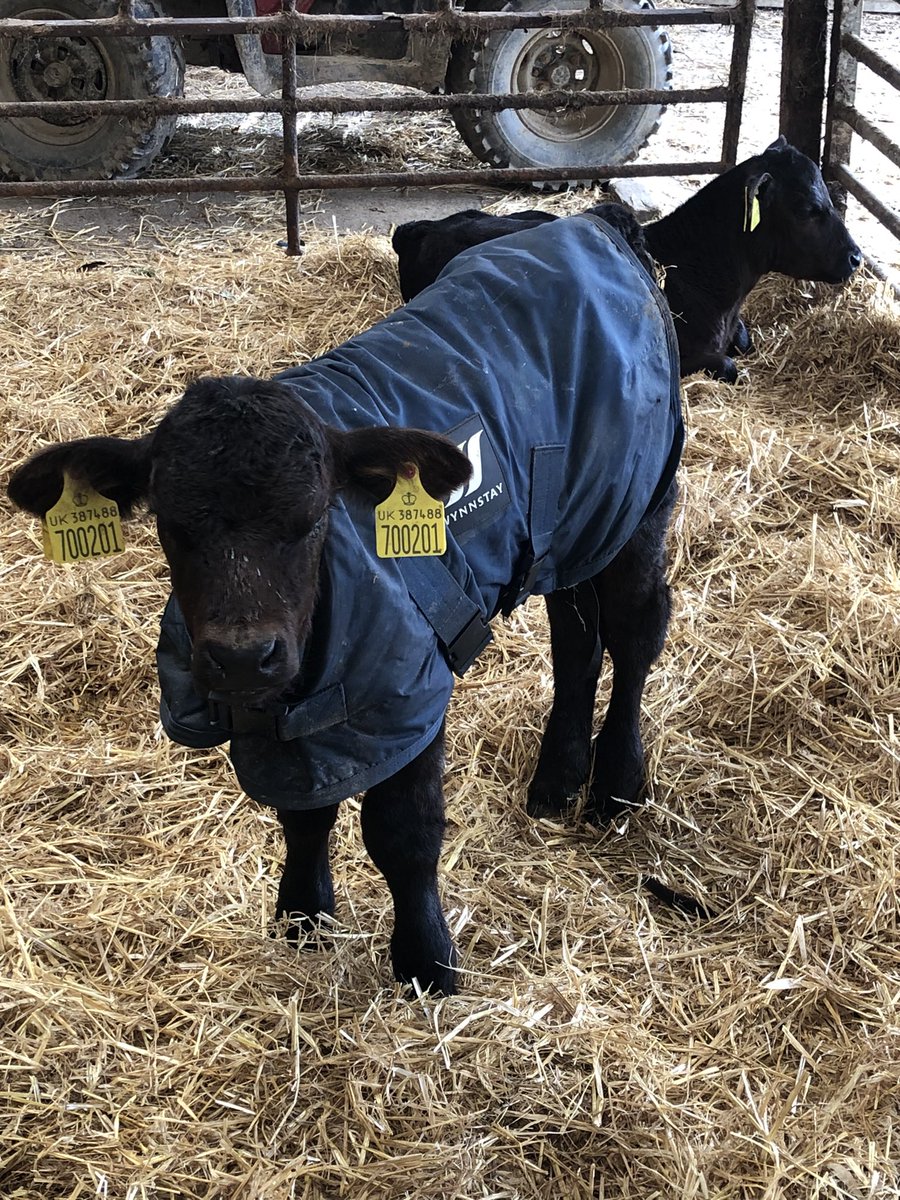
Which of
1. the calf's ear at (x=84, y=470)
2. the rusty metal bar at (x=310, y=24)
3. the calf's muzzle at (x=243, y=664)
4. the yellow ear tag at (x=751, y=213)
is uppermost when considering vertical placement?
the rusty metal bar at (x=310, y=24)

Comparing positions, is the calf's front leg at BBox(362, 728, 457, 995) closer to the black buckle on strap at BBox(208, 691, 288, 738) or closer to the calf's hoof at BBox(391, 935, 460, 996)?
the calf's hoof at BBox(391, 935, 460, 996)

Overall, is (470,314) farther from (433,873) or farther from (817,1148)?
(817,1148)

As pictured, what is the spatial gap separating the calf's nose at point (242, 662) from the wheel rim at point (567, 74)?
6473 mm

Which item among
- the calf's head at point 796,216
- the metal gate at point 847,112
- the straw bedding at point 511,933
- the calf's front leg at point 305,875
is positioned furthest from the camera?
the metal gate at point 847,112

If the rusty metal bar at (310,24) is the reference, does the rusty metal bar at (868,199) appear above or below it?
below

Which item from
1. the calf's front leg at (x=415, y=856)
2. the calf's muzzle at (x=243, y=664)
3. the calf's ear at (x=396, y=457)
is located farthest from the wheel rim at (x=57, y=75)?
the calf's muzzle at (x=243, y=664)

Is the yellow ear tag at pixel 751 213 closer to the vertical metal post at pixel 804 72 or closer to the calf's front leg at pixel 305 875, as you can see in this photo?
the vertical metal post at pixel 804 72

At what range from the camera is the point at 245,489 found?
220 cm

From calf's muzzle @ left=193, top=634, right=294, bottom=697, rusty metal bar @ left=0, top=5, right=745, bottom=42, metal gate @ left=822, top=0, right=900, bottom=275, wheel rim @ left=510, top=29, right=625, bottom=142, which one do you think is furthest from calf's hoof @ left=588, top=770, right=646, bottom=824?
wheel rim @ left=510, top=29, right=625, bottom=142

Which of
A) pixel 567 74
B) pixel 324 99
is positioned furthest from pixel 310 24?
Answer: pixel 567 74

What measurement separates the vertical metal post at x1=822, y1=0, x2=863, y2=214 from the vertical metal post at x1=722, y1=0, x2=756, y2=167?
0.44 m

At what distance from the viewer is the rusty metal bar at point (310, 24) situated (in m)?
6.31

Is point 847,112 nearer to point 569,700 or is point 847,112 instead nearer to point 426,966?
point 569,700

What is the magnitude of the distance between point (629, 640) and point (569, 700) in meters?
0.25
